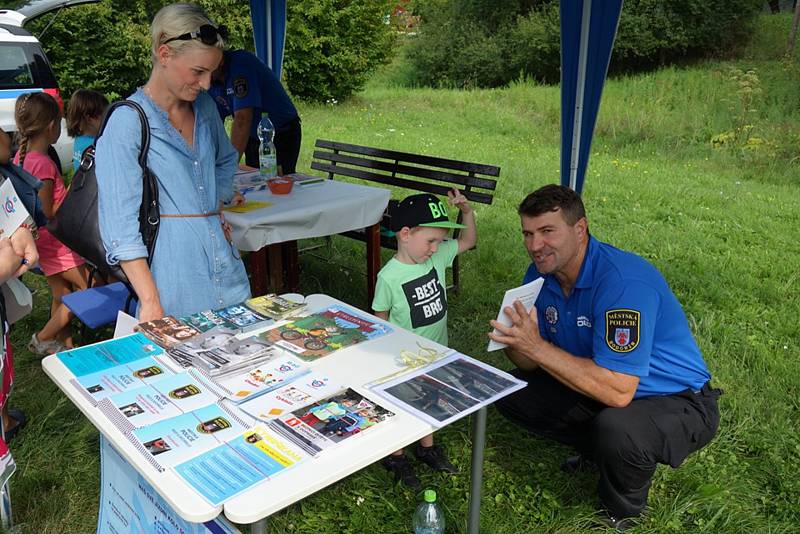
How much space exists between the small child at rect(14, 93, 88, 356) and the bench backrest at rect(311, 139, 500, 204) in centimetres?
246

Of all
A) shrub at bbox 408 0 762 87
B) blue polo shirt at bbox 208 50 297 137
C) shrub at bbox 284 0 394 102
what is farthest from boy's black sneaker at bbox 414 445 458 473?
shrub at bbox 408 0 762 87

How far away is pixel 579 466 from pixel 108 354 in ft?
→ 6.67

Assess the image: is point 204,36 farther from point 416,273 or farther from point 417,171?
point 417,171

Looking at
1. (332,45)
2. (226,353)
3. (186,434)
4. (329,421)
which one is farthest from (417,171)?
(332,45)

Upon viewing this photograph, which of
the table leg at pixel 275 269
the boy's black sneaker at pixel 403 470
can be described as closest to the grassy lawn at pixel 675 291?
the boy's black sneaker at pixel 403 470

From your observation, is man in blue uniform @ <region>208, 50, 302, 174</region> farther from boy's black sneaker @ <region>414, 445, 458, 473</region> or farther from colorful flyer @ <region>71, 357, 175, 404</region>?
colorful flyer @ <region>71, 357, 175, 404</region>

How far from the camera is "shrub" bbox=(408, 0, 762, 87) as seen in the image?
16984 millimetres

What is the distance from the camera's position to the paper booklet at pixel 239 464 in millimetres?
1290

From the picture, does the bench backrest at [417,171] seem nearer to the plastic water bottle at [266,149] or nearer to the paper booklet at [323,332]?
the plastic water bottle at [266,149]

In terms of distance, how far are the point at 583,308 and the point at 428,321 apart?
2.07 ft

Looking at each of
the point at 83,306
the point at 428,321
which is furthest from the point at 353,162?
the point at 428,321

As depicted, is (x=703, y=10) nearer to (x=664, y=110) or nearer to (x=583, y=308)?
(x=664, y=110)

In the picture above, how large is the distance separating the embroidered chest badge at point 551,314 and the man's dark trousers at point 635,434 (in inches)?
14.4

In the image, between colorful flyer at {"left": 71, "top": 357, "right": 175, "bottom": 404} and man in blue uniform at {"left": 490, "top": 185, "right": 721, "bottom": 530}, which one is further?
man in blue uniform at {"left": 490, "top": 185, "right": 721, "bottom": 530}
